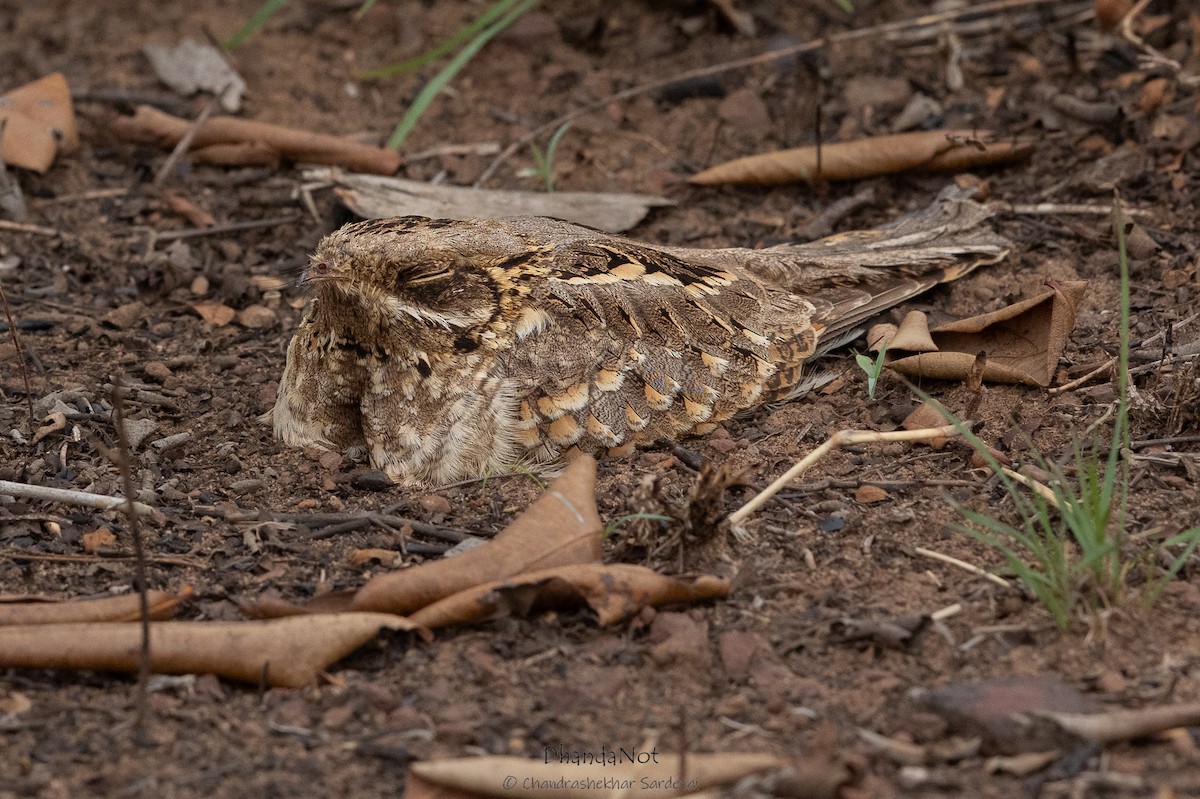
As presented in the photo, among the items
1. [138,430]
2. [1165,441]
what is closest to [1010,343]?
[1165,441]

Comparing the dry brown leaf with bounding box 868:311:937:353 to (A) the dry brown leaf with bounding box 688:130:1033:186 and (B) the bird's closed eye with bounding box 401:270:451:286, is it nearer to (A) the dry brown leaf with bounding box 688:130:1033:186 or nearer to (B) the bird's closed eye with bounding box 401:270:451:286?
(A) the dry brown leaf with bounding box 688:130:1033:186

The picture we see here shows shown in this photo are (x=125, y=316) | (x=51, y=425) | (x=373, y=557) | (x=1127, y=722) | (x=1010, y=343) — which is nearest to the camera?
(x=1127, y=722)

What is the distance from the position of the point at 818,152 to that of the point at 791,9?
1.37m

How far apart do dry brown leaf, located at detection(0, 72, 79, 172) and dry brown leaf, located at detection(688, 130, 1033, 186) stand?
293cm

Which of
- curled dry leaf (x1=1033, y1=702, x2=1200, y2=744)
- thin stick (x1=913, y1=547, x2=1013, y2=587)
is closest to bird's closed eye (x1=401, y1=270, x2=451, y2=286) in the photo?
thin stick (x1=913, y1=547, x2=1013, y2=587)

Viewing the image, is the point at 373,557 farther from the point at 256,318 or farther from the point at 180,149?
the point at 180,149

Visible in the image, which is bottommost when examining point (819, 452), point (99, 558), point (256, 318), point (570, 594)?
point (570, 594)

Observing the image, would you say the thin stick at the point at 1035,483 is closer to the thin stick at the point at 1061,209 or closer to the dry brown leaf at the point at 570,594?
the dry brown leaf at the point at 570,594

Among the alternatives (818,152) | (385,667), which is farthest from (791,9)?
(385,667)

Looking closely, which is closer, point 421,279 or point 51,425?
point 421,279

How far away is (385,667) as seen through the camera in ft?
Answer: 10.2

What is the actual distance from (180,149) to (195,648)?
3.72 metres

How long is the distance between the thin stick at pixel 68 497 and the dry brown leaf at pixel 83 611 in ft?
1.88

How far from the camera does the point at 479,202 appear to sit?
5.61 m
